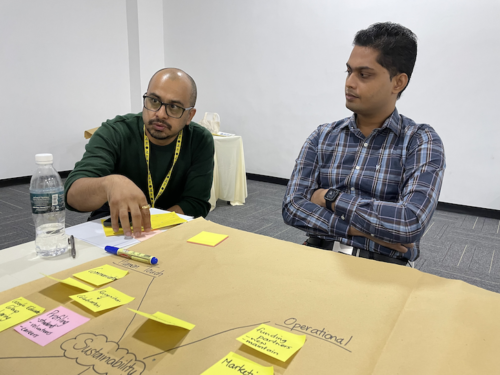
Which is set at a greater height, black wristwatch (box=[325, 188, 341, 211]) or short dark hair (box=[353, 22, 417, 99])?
short dark hair (box=[353, 22, 417, 99])

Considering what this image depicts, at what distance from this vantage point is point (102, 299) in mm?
662

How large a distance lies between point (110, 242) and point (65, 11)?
4555mm

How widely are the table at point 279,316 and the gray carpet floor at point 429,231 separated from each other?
1.79 m

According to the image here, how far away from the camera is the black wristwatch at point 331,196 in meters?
1.20

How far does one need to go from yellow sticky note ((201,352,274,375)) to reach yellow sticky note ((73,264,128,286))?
1.11ft

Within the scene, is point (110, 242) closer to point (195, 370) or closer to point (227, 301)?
point (227, 301)

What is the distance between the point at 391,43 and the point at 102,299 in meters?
1.19

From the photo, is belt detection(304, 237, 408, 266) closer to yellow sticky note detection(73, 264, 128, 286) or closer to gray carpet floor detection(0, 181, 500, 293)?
yellow sticky note detection(73, 264, 128, 286)

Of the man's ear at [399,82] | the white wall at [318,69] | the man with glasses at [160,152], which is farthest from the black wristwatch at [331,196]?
the white wall at [318,69]

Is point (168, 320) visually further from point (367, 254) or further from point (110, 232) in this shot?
point (367, 254)

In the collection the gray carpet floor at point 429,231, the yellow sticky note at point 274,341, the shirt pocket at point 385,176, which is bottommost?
the gray carpet floor at point 429,231

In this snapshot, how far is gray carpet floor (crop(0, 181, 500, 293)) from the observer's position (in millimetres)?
2395

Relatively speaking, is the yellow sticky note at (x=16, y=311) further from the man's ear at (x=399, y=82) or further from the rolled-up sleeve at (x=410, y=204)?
the man's ear at (x=399, y=82)

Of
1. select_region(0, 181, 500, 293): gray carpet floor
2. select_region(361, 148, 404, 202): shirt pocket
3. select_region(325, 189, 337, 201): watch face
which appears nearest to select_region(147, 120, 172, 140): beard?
select_region(325, 189, 337, 201): watch face
